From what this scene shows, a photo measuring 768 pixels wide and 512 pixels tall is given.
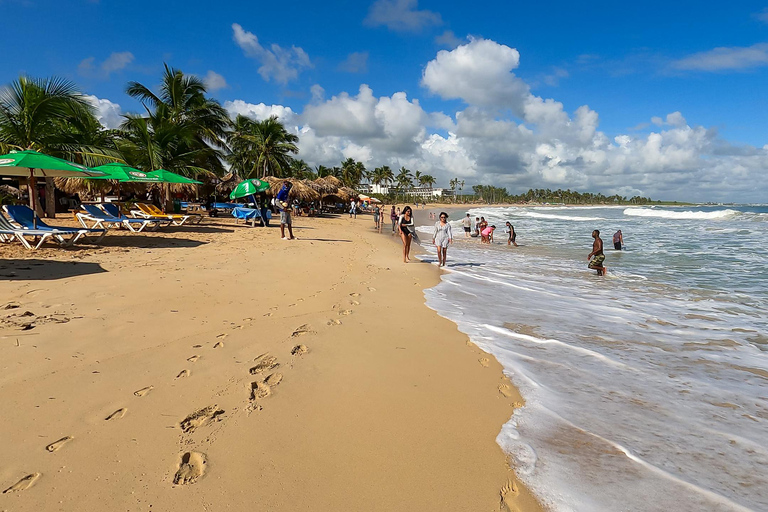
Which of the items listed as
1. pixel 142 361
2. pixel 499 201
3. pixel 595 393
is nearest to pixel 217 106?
pixel 142 361

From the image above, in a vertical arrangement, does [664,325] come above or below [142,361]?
below

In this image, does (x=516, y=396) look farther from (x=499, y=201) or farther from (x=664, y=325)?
(x=499, y=201)

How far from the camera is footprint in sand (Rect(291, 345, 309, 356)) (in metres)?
3.38

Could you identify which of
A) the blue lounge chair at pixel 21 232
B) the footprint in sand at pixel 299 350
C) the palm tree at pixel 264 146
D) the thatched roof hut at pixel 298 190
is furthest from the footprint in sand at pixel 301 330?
the palm tree at pixel 264 146

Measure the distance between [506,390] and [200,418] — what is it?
87.2 inches

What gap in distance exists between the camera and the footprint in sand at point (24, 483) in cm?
168

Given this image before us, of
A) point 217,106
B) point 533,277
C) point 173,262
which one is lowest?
point 533,277

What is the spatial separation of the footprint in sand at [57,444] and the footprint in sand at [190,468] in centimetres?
63

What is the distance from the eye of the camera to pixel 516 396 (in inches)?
117

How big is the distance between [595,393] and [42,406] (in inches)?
152

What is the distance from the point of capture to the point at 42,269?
5711 millimetres

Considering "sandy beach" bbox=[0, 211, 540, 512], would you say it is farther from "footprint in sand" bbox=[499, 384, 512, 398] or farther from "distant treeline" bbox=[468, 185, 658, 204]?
"distant treeline" bbox=[468, 185, 658, 204]

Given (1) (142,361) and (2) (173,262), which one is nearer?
(1) (142,361)

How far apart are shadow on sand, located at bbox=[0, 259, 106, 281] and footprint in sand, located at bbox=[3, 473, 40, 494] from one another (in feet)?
14.6
